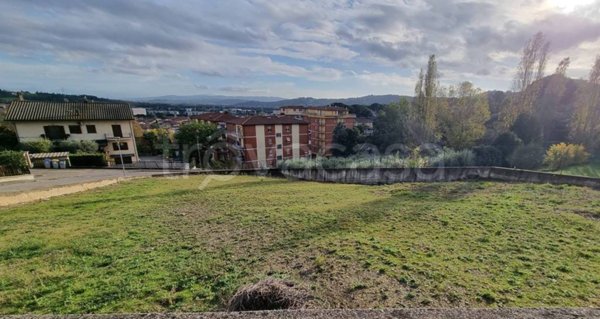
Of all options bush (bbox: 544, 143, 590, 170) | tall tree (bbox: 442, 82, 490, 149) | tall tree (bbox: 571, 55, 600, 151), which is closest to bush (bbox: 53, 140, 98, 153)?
tall tree (bbox: 442, 82, 490, 149)

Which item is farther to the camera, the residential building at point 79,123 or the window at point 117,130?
the window at point 117,130

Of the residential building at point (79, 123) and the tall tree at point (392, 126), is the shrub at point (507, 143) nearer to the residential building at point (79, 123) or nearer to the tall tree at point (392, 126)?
the tall tree at point (392, 126)

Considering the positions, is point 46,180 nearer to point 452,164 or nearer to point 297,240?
point 297,240

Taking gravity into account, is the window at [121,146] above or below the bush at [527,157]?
above

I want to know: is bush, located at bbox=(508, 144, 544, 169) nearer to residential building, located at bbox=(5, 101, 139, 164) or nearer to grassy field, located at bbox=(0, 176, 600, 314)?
grassy field, located at bbox=(0, 176, 600, 314)

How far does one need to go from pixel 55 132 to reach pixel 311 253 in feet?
91.4

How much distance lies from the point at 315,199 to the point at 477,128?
887 inches

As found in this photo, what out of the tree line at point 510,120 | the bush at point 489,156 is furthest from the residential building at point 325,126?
the bush at point 489,156

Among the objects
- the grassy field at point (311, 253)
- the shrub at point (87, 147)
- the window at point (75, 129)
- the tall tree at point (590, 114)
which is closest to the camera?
the grassy field at point (311, 253)

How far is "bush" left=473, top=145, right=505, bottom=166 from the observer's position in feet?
64.6

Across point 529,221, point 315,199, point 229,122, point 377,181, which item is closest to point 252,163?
point 229,122

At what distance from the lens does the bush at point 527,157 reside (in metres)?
19.9

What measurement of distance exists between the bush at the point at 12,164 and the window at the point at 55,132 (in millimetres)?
12061

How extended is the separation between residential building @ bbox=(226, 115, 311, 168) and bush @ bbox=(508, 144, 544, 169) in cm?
2318
